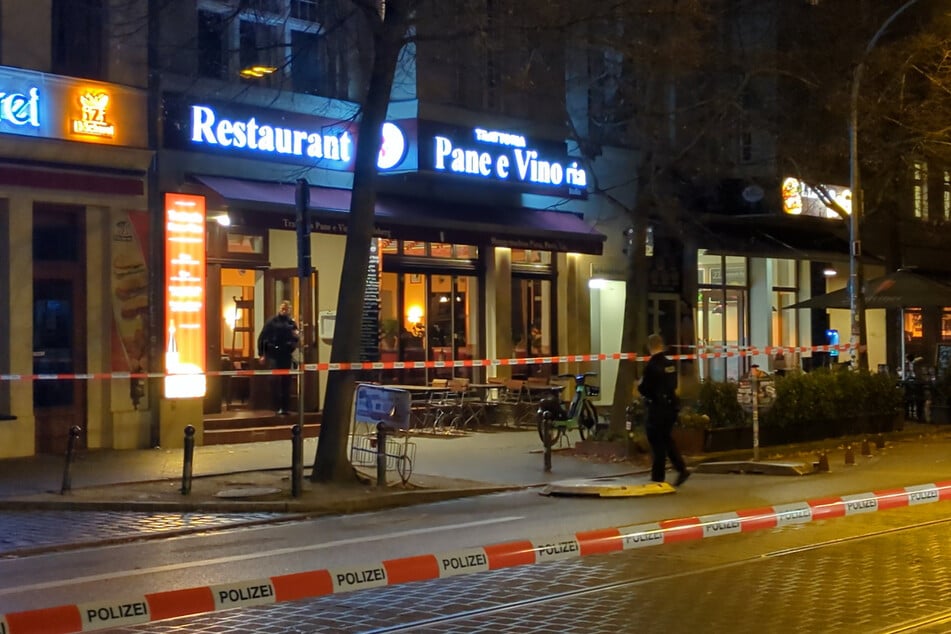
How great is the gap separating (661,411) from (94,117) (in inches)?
368

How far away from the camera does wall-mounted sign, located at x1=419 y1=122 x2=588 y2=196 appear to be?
21828 millimetres

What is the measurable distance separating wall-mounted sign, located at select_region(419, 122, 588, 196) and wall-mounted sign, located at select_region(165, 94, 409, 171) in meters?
0.65

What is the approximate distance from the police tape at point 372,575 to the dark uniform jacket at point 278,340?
1131 cm

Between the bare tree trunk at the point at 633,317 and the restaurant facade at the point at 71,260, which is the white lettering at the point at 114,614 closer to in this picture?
the restaurant facade at the point at 71,260

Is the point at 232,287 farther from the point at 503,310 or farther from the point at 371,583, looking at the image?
the point at 371,583

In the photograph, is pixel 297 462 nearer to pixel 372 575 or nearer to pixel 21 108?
pixel 372 575

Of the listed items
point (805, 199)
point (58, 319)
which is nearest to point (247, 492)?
point (58, 319)

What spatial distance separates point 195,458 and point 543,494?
568 centimetres

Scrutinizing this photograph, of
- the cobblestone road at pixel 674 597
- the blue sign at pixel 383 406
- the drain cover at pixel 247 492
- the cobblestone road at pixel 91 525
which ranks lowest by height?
the cobblestone road at pixel 674 597

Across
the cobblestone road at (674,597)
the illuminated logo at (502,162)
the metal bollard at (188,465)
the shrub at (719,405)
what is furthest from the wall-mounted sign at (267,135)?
the cobblestone road at (674,597)

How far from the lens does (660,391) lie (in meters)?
14.5

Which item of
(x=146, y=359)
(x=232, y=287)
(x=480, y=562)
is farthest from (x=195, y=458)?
(x=480, y=562)

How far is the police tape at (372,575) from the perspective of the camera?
5.52 m

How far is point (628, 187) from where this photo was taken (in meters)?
27.1
